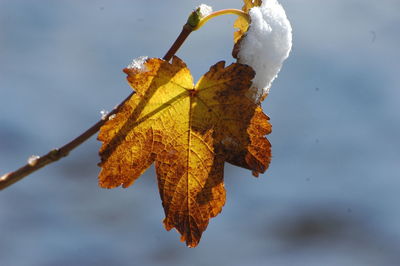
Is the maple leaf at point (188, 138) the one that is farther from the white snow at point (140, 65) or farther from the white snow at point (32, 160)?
the white snow at point (32, 160)

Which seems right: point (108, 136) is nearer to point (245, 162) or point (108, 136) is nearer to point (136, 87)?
point (136, 87)

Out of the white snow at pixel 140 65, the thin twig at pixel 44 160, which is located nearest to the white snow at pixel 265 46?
the white snow at pixel 140 65

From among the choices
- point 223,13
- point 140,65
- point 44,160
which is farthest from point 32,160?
point 223,13

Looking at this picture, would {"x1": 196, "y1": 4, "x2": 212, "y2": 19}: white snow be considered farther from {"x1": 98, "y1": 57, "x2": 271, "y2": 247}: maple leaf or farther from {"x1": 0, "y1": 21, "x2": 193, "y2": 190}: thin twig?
{"x1": 0, "y1": 21, "x2": 193, "y2": 190}: thin twig

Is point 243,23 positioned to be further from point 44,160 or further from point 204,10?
point 44,160

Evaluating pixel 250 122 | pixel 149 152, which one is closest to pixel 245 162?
pixel 250 122
